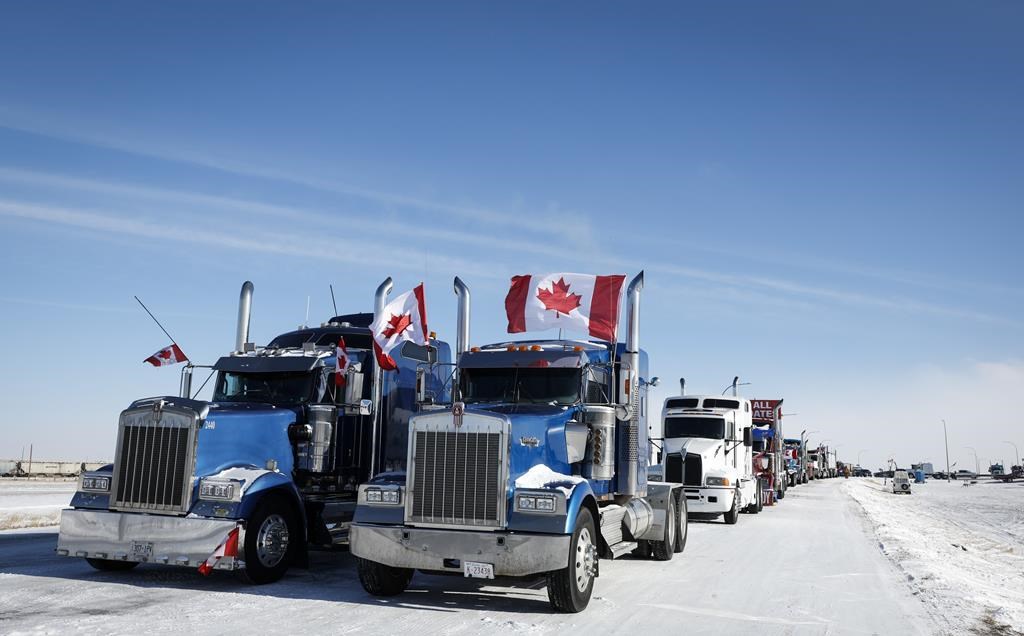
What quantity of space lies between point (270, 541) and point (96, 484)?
7.76ft

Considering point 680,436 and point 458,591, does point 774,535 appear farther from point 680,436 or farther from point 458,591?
point 458,591

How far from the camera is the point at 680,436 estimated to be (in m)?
25.7

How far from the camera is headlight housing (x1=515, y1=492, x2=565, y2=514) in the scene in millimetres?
8961

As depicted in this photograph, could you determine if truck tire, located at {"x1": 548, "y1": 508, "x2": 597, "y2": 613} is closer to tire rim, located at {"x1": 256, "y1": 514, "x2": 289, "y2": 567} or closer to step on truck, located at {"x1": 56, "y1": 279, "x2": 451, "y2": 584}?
step on truck, located at {"x1": 56, "y1": 279, "x2": 451, "y2": 584}

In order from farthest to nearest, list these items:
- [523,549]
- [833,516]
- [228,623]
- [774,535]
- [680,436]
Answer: [833,516] → [680,436] → [774,535] → [523,549] → [228,623]

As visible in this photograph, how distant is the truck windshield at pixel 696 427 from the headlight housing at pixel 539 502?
56.7ft

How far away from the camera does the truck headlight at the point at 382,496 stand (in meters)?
9.54

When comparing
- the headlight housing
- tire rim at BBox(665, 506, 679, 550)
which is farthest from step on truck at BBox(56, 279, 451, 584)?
tire rim at BBox(665, 506, 679, 550)

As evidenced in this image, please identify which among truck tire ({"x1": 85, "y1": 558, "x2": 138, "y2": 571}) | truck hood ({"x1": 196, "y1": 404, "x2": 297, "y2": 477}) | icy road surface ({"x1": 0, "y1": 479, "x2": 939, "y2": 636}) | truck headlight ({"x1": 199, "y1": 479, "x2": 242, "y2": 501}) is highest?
truck hood ({"x1": 196, "y1": 404, "x2": 297, "y2": 477})

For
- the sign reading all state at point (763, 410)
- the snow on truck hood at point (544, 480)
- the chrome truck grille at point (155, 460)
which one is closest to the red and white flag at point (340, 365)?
the chrome truck grille at point (155, 460)

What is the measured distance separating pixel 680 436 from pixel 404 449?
47.6ft

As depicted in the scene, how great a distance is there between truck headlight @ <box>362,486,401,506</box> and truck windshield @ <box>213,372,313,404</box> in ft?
9.33

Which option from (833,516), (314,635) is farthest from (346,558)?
(833,516)

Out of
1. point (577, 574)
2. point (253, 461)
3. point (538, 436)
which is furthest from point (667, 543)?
point (253, 461)
